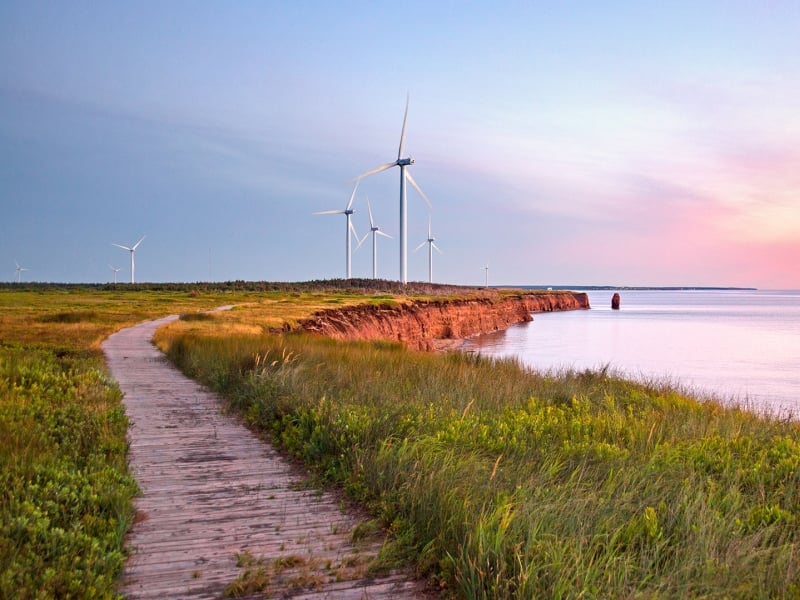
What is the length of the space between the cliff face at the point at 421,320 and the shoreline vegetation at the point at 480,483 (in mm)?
28424

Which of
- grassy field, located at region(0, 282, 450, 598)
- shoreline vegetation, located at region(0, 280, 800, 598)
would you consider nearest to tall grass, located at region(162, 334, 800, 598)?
shoreline vegetation, located at region(0, 280, 800, 598)

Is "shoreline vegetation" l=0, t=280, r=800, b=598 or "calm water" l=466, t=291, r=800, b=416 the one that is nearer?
"shoreline vegetation" l=0, t=280, r=800, b=598

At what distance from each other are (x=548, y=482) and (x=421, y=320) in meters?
60.0

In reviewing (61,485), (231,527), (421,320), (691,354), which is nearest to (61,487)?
(61,485)

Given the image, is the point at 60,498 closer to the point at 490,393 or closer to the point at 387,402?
the point at 387,402

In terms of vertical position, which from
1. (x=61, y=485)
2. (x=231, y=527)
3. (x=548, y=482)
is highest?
(x=61, y=485)

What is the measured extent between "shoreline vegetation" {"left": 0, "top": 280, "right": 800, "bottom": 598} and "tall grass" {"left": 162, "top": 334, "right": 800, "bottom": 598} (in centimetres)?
3

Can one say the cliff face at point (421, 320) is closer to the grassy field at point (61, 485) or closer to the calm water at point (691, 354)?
the calm water at point (691, 354)

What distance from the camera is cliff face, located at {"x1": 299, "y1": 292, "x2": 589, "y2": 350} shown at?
4772 cm

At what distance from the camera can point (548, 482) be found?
7.54 m

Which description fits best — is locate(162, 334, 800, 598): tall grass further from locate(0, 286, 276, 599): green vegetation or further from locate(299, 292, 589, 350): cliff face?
locate(299, 292, 589, 350): cliff face

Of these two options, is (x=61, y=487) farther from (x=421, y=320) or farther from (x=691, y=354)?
(x=421, y=320)

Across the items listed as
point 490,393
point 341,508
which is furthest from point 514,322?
point 341,508

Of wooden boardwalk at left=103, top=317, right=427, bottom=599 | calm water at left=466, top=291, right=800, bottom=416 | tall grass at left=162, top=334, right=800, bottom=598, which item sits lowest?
calm water at left=466, top=291, right=800, bottom=416
